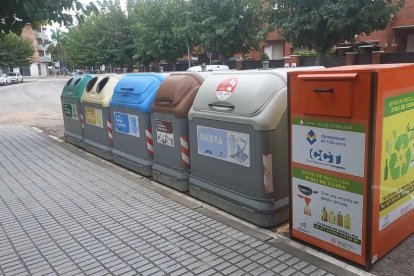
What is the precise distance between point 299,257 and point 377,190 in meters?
0.88

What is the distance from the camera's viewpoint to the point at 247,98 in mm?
3930

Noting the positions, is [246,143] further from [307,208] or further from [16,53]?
[16,53]

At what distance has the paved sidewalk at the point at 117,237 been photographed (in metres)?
3.26

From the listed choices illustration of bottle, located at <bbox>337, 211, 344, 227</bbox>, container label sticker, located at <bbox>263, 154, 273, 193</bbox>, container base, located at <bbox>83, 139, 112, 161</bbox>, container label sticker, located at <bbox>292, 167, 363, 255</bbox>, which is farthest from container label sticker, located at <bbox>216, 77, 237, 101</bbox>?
container base, located at <bbox>83, 139, 112, 161</bbox>

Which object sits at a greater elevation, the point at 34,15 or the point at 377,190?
the point at 34,15

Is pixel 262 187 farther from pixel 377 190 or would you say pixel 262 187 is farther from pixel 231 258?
pixel 377 190

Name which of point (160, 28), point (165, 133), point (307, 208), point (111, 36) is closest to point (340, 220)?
point (307, 208)

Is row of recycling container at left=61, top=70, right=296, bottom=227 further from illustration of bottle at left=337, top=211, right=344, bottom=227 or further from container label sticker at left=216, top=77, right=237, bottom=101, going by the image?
illustration of bottle at left=337, top=211, right=344, bottom=227

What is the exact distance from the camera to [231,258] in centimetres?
337

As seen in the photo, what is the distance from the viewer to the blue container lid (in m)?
5.67

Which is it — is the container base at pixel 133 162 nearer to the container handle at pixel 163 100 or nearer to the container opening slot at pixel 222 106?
the container handle at pixel 163 100

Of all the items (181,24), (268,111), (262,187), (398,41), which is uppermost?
(181,24)

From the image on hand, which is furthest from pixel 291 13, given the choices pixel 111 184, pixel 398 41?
pixel 111 184

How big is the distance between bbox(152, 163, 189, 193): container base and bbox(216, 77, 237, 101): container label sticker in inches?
52.6
